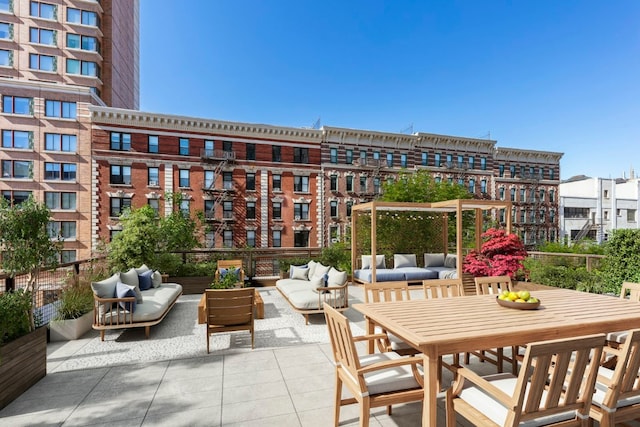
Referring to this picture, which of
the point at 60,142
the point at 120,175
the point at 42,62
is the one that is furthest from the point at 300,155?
the point at 42,62

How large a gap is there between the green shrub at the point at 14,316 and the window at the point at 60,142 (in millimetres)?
19664

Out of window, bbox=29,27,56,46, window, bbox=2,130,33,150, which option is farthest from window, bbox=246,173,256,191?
window, bbox=29,27,56,46

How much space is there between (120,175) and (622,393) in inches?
895

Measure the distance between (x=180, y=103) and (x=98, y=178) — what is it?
24.4ft

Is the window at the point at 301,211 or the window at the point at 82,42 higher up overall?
the window at the point at 82,42

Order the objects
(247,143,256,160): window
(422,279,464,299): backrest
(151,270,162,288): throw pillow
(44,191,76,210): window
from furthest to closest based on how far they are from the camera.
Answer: (247,143,256,160): window, (44,191,76,210): window, (151,270,162,288): throw pillow, (422,279,464,299): backrest

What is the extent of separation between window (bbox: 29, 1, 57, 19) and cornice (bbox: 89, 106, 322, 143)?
8.94m

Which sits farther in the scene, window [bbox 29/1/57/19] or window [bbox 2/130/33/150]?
window [bbox 29/1/57/19]

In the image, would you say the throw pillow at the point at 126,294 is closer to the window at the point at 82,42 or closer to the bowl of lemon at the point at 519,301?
the bowl of lemon at the point at 519,301

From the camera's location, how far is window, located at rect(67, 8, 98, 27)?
2059cm

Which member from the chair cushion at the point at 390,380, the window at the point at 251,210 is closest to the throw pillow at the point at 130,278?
the chair cushion at the point at 390,380

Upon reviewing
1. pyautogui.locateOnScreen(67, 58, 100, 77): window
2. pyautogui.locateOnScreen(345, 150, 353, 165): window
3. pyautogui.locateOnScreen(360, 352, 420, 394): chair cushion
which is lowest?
pyautogui.locateOnScreen(360, 352, 420, 394): chair cushion

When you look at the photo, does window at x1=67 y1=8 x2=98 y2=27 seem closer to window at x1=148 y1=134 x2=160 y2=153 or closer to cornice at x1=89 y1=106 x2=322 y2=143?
cornice at x1=89 y1=106 x2=322 y2=143

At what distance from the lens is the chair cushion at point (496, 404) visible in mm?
1865
